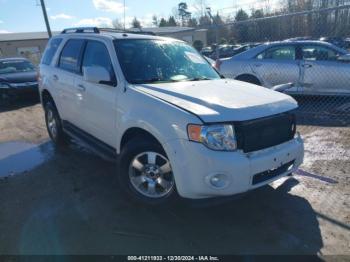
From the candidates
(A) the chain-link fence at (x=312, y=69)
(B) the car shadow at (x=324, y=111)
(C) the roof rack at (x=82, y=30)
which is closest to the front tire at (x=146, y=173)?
(C) the roof rack at (x=82, y=30)

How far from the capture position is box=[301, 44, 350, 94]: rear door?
778 centimetres

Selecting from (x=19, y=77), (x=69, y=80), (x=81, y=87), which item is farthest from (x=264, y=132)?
(x=19, y=77)

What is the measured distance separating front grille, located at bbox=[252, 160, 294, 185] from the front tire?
840 millimetres

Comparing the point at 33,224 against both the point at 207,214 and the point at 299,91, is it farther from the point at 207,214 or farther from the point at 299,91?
the point at 299,91

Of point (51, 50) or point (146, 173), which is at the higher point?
point (51, 50)

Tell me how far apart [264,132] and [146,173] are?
4.44 ft

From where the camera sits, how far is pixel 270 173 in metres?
3.49

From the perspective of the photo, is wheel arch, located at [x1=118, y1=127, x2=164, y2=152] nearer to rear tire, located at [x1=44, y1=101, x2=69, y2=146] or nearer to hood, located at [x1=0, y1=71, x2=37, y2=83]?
rear tire, located at [x1=44, y1=101, x2=69, y2=146]

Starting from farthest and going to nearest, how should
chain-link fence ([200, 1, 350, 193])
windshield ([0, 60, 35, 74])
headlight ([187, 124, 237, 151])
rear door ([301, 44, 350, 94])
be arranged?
windshield ([0, 60, 35, 74]) < rear door ([301, 44, 350, 94]) < chain-link fence ([200, 1, 350, 193]) < headlight ([187, 124, 237, 151])

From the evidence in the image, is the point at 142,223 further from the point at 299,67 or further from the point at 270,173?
the point at 299,67

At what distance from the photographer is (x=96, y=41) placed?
15.4ft

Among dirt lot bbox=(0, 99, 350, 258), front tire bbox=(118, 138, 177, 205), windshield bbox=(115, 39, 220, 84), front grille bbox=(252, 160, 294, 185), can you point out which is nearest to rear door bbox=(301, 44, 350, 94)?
dirt lot bbox=(0, 99, 350, 258)

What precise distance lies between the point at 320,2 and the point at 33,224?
9382 millimetres

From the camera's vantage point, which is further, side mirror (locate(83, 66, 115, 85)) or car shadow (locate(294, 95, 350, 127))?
car shadow (locate(294, 95, 350, 127))
